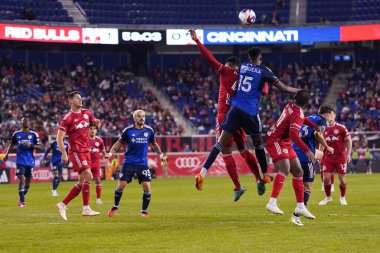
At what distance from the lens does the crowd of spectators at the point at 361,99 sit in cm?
5622

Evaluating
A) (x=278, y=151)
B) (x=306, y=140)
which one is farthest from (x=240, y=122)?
(x=306, y=140)

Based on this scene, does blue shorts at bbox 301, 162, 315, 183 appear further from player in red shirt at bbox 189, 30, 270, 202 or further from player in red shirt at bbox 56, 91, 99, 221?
player in red shirt at bbox 56, 91, 99, 221

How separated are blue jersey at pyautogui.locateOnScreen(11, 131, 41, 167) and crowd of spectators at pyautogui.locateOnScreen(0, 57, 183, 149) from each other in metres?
22.4

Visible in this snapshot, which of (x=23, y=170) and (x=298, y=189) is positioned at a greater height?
(x=298, y=189)

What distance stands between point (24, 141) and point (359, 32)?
124 feet

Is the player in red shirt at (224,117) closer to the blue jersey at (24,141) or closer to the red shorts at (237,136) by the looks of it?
the red shorts at (237,136)

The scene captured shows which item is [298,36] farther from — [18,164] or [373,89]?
[18,164]

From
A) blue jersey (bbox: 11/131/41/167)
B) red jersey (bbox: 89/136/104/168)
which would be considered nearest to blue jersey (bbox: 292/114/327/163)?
red jersey (bbox: 89/136/104/168)

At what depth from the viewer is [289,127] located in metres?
16.2

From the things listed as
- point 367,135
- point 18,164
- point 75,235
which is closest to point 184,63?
point 367,135

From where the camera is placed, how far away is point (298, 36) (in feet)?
193

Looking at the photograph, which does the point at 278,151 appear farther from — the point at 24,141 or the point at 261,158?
the point at 24,141

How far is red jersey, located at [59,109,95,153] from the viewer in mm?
19016

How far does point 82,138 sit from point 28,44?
42.1 m
